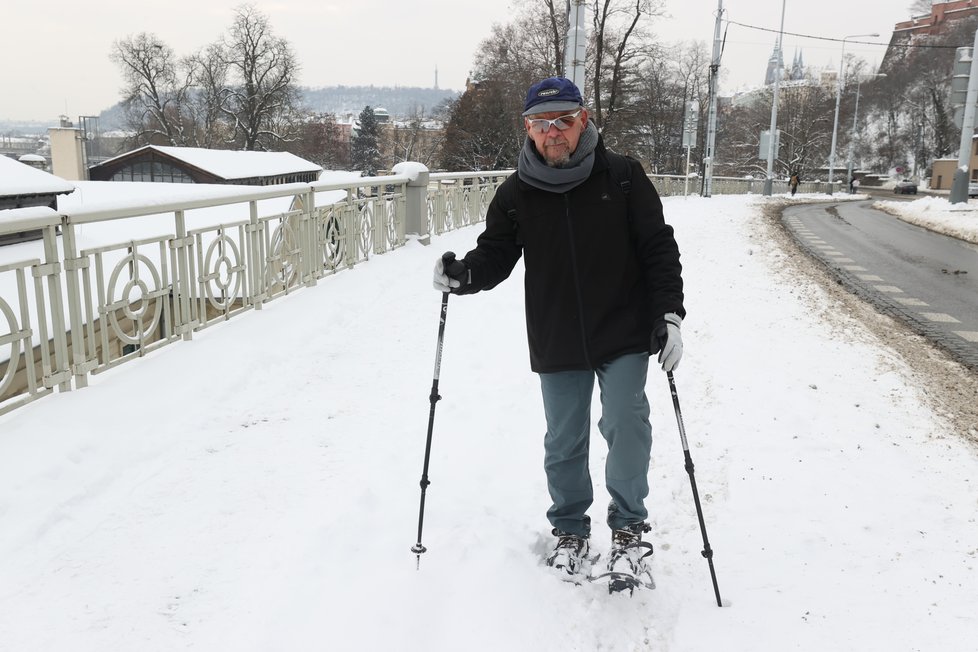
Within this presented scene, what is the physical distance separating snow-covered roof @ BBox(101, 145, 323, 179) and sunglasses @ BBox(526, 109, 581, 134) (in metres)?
43.2

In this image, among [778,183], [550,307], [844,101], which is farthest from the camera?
[844,101]

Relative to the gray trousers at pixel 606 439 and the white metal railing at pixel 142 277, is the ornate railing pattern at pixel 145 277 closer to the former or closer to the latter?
the white metal railing at pixel 142 277

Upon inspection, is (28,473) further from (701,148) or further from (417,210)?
(701,148)

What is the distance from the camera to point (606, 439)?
3252 mm

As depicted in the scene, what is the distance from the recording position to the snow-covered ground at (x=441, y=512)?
3.01 meters

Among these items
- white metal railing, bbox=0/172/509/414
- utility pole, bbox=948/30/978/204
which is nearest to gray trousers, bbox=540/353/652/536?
white metal railing, bbox=0/172/509/414

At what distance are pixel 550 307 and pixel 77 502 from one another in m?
2.49

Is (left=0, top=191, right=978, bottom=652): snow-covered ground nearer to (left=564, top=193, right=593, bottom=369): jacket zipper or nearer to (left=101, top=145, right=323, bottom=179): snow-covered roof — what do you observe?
(left=564, top=193, right=593, bottom=369): jacket zipper

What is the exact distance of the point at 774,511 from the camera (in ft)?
13.0

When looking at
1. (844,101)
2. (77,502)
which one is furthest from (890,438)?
(844,101)

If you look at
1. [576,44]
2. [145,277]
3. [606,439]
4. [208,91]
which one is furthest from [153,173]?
[606,439]

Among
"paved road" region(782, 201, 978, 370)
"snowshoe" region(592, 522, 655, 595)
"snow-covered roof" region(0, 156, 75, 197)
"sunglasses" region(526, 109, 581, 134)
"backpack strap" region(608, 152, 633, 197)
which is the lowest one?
"paved road" region(782, 201, 978, 370)

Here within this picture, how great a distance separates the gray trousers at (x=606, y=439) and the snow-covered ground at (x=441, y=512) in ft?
Result: 1.06

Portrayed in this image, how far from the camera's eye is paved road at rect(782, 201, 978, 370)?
8.52 meters
